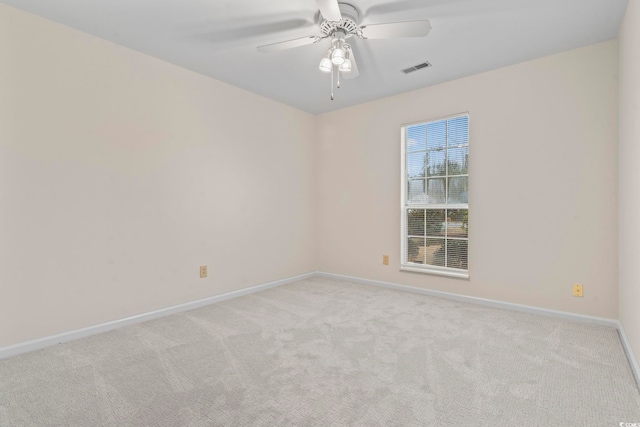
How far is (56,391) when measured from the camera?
1.75 metres

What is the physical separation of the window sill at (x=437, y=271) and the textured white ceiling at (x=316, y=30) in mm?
2182

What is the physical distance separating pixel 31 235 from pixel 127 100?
135 cm

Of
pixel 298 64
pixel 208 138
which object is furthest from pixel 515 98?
pixel 208 138

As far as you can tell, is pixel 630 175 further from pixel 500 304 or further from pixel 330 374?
pixel 330 374

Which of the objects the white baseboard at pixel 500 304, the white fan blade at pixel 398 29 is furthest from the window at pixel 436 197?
the white fan blade at pixel 398 29

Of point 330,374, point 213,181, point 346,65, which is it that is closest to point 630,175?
point 346,65

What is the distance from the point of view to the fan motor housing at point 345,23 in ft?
7.02

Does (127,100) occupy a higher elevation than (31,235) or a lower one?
higher

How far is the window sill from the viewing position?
3433mm

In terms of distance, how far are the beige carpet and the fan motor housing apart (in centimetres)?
234

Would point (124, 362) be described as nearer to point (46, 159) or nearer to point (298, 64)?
point (46, 159)

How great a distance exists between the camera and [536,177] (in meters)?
2.96

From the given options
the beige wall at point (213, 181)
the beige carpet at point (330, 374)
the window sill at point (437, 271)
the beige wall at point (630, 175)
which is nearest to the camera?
the beige carpet at point (330, 374)

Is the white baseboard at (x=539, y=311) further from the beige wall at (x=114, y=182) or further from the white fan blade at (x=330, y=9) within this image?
the white fan blade at (x=330, y=9)
